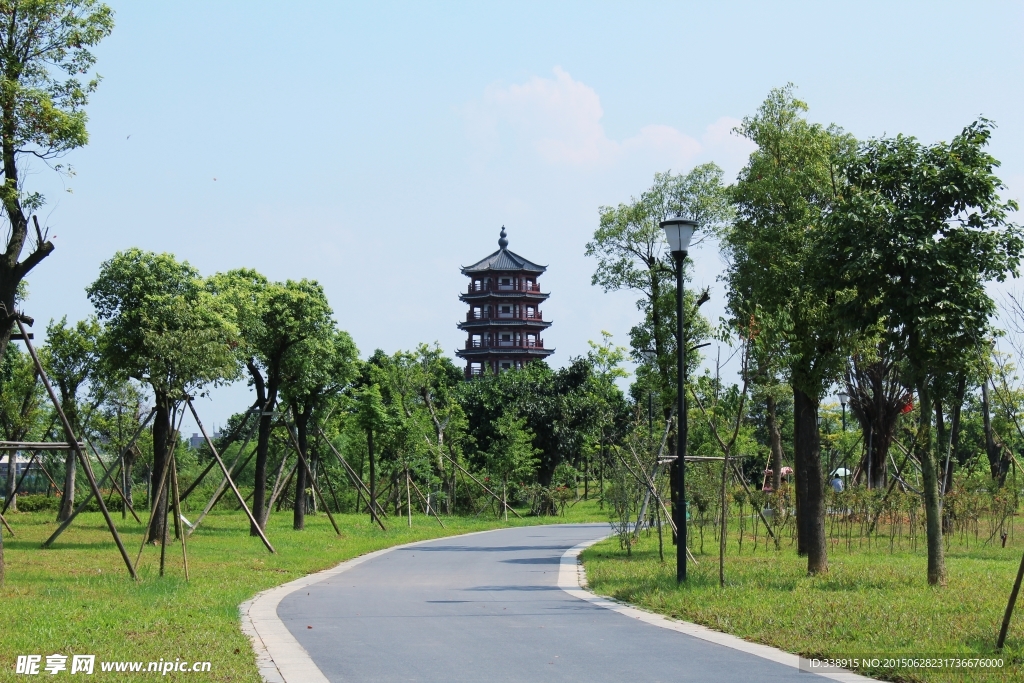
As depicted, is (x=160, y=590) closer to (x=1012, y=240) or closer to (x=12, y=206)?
(x=12, y=206)

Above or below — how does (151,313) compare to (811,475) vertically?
above

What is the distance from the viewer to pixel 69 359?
3042 centimetres

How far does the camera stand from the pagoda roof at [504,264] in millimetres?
71562

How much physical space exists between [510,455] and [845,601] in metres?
Result: 28.8

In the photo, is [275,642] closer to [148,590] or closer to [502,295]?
[148,590]

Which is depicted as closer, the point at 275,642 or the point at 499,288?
the point at 275,642

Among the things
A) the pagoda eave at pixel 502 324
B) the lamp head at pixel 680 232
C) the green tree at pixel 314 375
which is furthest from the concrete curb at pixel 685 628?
the pagoda eave at pixel 502 324

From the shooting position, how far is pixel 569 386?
4625 centimetres

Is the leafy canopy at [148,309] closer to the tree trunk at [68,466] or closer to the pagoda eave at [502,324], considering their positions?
the tree trunk at [68,466]

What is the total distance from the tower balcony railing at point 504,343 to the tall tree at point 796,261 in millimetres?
51164

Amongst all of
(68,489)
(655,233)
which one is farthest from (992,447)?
(68,489)

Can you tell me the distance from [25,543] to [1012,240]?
19893 millimetres

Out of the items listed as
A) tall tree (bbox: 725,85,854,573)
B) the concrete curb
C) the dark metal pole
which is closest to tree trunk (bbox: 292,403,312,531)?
the concrete curb

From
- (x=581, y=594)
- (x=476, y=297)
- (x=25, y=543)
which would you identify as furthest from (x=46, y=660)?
(x=476, y=297)
